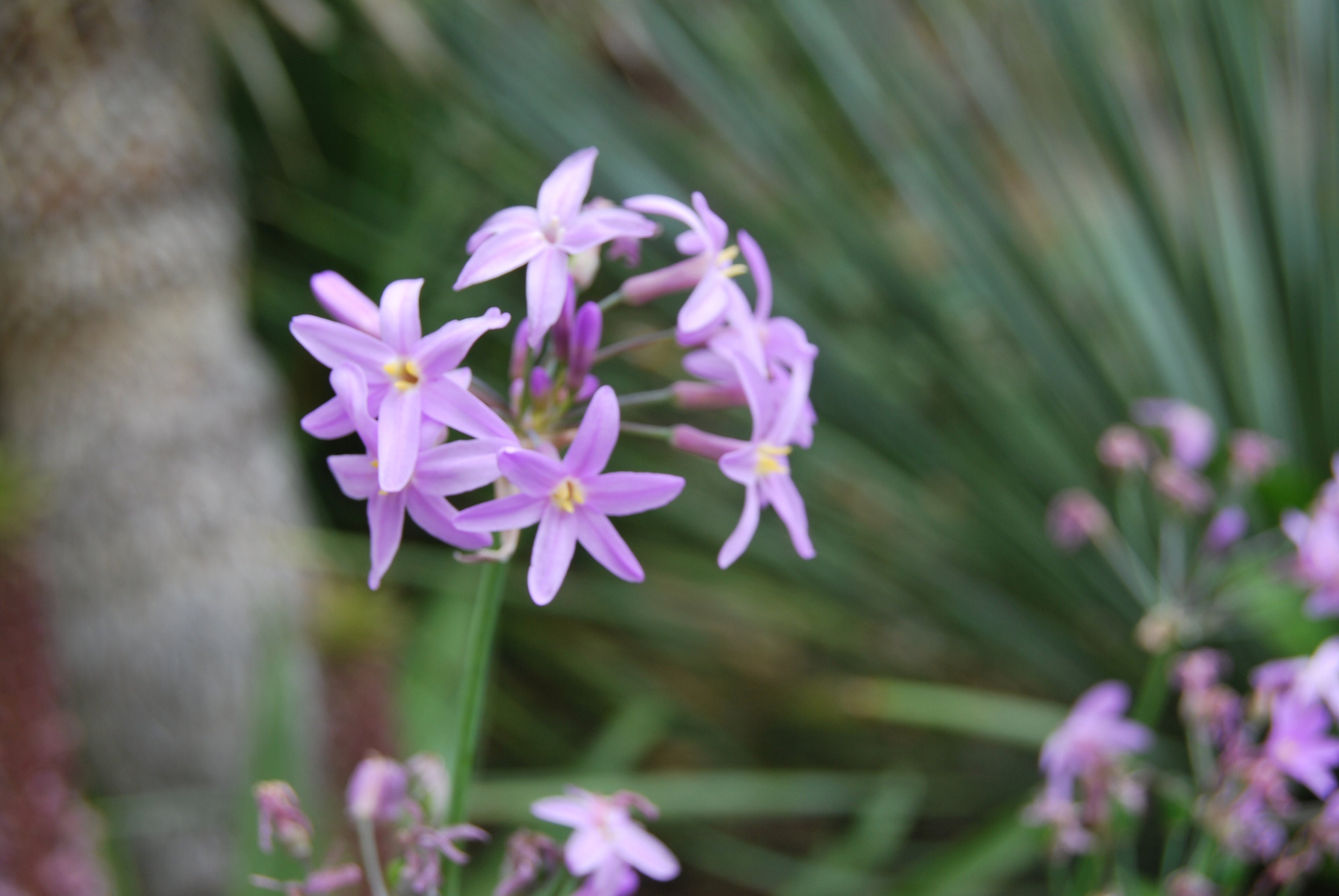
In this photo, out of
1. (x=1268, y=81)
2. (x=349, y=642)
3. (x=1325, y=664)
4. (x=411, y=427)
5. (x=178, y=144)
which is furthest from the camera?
(x=349, y=642)

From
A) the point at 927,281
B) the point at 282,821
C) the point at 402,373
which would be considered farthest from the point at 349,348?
the point at 927,281

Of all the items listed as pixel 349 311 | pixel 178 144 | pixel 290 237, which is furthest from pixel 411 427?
pixel 290 237

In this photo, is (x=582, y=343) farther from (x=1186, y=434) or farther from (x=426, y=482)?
(x=1186, y=434)

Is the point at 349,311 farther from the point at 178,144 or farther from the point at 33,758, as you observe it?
the point at 178,144

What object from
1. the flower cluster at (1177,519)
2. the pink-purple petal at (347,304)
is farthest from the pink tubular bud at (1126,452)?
the pink-purple petal at (347,304)

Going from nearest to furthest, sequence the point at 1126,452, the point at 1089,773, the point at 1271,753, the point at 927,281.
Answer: the point at 1271,753
the point at 1089,773
the point at 1126,452
the point at 927,281

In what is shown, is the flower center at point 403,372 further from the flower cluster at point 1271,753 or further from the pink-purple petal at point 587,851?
the flower cluster at point 1271,753

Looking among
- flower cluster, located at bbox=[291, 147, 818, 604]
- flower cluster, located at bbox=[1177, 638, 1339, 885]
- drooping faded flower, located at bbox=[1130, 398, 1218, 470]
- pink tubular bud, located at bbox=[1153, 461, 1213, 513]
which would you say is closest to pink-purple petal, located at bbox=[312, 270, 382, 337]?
flower cluster, located at bbox=[291, 147, 818, 604]
